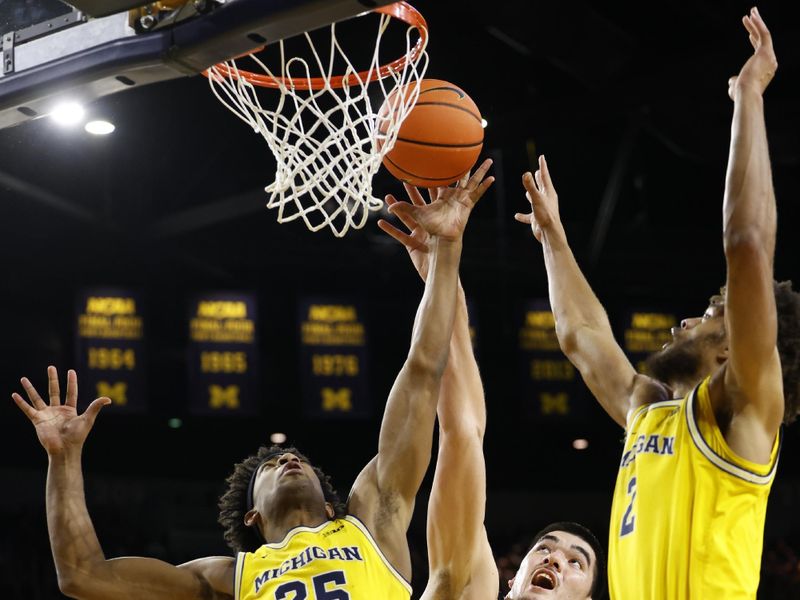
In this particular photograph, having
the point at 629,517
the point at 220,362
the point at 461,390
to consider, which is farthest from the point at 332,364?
the point at 629,517

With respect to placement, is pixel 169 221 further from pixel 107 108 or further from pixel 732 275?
pixel 732 275

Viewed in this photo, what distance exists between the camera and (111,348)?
879 cm

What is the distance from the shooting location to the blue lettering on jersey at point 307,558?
310 centimetres

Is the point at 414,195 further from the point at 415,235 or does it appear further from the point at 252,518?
the point at 252,518

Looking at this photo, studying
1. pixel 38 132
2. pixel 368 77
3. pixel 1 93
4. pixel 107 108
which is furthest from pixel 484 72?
pixel 1 93

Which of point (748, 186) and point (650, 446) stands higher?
point (748, 186)

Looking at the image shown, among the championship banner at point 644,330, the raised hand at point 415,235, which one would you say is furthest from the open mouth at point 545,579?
the championship banner at point 644,330

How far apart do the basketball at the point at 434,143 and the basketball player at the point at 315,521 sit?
14cm

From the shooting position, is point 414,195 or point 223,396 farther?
point 223,396

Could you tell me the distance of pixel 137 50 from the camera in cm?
301

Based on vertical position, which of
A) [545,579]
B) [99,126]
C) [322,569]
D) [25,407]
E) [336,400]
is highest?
[99,126]

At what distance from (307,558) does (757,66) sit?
5.36ft

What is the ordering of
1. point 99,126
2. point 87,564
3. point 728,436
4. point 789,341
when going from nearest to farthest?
point 728,436
point 789,341
point 87,564
point 99,126

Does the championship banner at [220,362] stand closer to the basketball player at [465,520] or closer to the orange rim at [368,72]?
the orange rim at [368,72]
